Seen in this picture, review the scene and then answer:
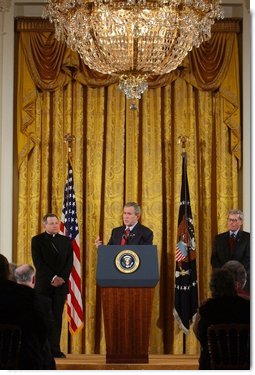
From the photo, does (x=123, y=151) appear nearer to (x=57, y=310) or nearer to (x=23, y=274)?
(x=57, y=310)

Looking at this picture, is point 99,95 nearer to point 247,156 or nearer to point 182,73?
point 182,73

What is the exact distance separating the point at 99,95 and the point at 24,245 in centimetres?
207

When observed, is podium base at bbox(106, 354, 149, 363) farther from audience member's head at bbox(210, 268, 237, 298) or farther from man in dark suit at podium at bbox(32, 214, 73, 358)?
audience member's head at bbox(210, 268, 237, 298)

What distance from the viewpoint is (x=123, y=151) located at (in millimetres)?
11695

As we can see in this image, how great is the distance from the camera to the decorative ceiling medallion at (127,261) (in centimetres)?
857

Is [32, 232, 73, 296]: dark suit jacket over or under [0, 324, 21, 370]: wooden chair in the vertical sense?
over

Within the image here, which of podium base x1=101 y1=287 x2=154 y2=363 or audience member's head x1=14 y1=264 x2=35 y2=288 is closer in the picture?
audience member's head x1=14 y1=264 x2=35 y2=288

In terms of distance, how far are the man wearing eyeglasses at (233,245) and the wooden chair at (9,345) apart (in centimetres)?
425

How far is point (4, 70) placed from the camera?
1153cm

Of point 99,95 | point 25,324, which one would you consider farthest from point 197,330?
point 99,95

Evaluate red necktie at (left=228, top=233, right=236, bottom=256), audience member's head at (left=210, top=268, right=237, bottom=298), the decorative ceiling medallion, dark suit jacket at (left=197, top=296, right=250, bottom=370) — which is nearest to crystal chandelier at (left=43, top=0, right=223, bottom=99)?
the decorative ceiling medallion

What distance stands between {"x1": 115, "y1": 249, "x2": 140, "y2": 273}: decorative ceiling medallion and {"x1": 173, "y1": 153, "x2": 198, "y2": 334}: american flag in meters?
2.49

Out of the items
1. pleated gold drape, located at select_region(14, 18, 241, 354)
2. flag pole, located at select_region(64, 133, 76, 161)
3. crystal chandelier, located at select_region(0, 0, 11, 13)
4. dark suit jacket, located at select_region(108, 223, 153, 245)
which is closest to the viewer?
dark suit jacket, located at select_region(108, 223, 153, 245)

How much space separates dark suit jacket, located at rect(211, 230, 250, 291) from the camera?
996 centimetres
